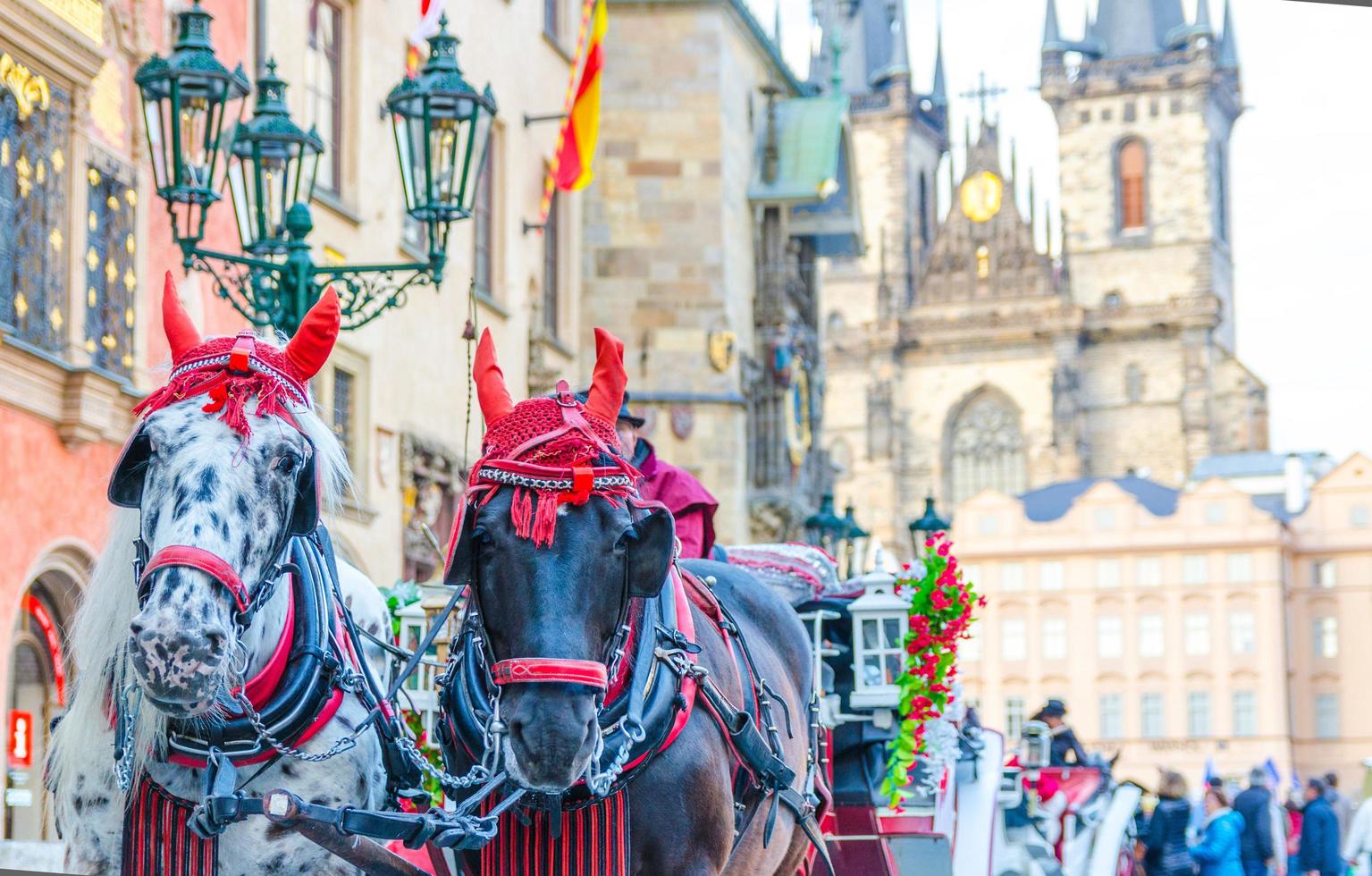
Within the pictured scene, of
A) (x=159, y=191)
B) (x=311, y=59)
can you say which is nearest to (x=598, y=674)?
(x=159, y=191)

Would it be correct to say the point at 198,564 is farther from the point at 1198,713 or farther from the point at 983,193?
the point at 983,193

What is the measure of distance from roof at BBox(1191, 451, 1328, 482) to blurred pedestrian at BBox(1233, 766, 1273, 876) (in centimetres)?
6052

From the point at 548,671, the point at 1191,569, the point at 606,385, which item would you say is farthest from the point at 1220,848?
the point at 1191,569

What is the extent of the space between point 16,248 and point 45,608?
7.70 ft

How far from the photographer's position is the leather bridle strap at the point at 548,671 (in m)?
4.50

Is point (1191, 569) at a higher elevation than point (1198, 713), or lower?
higher

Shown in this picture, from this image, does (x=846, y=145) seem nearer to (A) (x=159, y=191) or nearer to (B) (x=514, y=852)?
(A) (x=159, y=191)

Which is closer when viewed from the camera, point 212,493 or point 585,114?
point 212,493

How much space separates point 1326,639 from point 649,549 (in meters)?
71.4

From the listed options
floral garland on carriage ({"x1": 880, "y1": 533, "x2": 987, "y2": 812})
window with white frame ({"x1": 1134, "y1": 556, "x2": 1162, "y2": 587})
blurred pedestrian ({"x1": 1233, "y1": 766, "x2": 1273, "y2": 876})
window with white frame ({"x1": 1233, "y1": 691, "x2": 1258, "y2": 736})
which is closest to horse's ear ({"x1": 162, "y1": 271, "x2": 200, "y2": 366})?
floral garland on carriage ({"x1": 880, "y1": 533, "x2": 987, "y2": 812})

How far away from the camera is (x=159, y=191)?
389 inches

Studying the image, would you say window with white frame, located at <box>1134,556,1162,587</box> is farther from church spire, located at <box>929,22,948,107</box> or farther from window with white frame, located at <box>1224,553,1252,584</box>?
church spire, located at <box>929,22,948,107</box>

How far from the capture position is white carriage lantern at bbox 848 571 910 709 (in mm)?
8742

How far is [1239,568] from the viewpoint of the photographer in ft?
240
